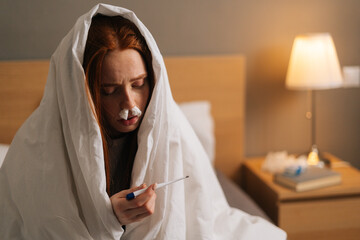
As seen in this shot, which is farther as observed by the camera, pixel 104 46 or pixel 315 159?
pixel 315 159

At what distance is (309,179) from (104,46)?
3.67 feet

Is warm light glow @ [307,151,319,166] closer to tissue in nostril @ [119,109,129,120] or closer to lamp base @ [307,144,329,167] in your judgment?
lamp base @ [307,144,329,167]

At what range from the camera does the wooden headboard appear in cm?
175

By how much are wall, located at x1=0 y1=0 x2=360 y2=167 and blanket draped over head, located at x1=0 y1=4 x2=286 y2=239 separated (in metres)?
0.87

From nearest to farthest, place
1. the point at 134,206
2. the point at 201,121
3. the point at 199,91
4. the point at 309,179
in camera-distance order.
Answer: the point at 134,206 < the point at 309,179 < the point at 201,121 < the point at 199,91

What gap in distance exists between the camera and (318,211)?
5.39ft

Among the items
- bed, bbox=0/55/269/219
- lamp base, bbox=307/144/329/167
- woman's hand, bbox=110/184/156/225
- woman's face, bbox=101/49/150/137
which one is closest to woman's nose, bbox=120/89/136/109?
woman's face, bbox=101/49/150/137

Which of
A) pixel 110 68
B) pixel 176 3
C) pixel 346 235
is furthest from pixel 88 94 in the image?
pixel 346 235

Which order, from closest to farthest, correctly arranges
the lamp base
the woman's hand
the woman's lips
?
the woman's hand < the woman's lips < the lamp base

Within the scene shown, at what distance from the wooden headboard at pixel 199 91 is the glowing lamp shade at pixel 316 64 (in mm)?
299

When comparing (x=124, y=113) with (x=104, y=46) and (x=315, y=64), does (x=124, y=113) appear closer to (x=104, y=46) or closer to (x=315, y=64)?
(x=104, y=46)

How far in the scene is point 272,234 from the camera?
3.55 feet

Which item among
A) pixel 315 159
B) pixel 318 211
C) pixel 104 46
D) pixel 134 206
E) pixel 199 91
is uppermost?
pixel 104 46

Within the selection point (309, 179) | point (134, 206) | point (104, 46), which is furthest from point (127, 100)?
point (309, 179)
